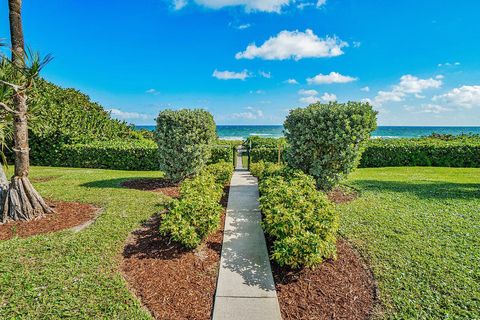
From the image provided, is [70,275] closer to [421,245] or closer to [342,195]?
[421,245]

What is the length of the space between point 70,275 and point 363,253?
469 centimetres

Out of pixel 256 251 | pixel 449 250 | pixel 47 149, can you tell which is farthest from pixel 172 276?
pixel 47 149

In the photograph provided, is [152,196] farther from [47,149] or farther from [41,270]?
[47,149]

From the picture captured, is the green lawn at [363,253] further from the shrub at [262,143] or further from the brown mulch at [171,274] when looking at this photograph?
the shrub at [262,143]

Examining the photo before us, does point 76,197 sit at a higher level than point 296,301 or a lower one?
higher

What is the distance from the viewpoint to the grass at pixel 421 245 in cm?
368

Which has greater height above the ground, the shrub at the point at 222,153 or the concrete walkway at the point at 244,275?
the shrub at the point at 222,153

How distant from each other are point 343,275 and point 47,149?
1812cm

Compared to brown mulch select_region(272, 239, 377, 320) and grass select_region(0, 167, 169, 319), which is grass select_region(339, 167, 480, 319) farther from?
grass select_region(0, 167, 169, 319)

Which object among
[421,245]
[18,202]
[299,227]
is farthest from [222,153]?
[421,245]

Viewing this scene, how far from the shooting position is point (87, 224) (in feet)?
20.1

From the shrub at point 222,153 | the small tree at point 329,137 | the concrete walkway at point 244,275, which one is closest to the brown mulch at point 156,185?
the concrete walkway at point 244,275

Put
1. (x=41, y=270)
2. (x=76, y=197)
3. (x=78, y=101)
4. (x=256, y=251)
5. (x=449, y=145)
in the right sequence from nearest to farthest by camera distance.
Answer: (x=41, y=270), (x=256, y=251), (x=76, y=197), (x=449, y=145), (x=78, y=101)

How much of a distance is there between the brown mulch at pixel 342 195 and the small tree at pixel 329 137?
1.23 feet
